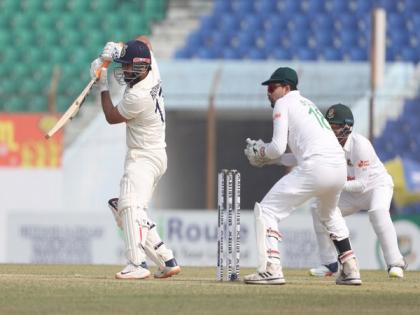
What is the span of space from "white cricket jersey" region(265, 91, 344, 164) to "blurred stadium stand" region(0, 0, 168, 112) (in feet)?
45.2

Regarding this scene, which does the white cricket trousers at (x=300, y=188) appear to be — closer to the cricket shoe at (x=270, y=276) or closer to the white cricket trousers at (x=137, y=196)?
the cricket shoe at (x=270, y=276)

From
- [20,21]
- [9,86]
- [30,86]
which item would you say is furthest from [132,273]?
[20,21]

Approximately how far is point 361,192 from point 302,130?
8.06 ft

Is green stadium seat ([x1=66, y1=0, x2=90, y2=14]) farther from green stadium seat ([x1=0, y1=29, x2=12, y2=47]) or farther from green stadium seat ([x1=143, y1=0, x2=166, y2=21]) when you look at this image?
green stadium seat ([x1=0, y1=29, x2=12, y2=47])

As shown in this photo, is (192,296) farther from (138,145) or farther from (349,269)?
(138,145)

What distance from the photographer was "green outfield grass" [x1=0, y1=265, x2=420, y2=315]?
26.6 feet

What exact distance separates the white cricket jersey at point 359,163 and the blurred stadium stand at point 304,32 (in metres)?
11.1

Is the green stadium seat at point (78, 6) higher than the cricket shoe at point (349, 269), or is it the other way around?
the green stadium seat at point (78, 6)

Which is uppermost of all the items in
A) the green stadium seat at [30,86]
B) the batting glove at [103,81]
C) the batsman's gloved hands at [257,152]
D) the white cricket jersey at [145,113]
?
the green stadium seat at [30,86]

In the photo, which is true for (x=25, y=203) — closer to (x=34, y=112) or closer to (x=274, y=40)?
(x=34, y=112)

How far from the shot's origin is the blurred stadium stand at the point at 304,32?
23.0 m

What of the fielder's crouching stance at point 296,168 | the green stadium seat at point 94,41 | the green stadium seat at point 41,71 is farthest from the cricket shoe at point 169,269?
the green stadium seat at point 94,41

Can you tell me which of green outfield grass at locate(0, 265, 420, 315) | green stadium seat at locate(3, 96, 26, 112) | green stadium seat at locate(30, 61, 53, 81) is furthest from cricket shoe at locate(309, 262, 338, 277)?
green stadium seat at locate(30, 61, 53, 81)

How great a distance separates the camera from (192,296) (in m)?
8.80
